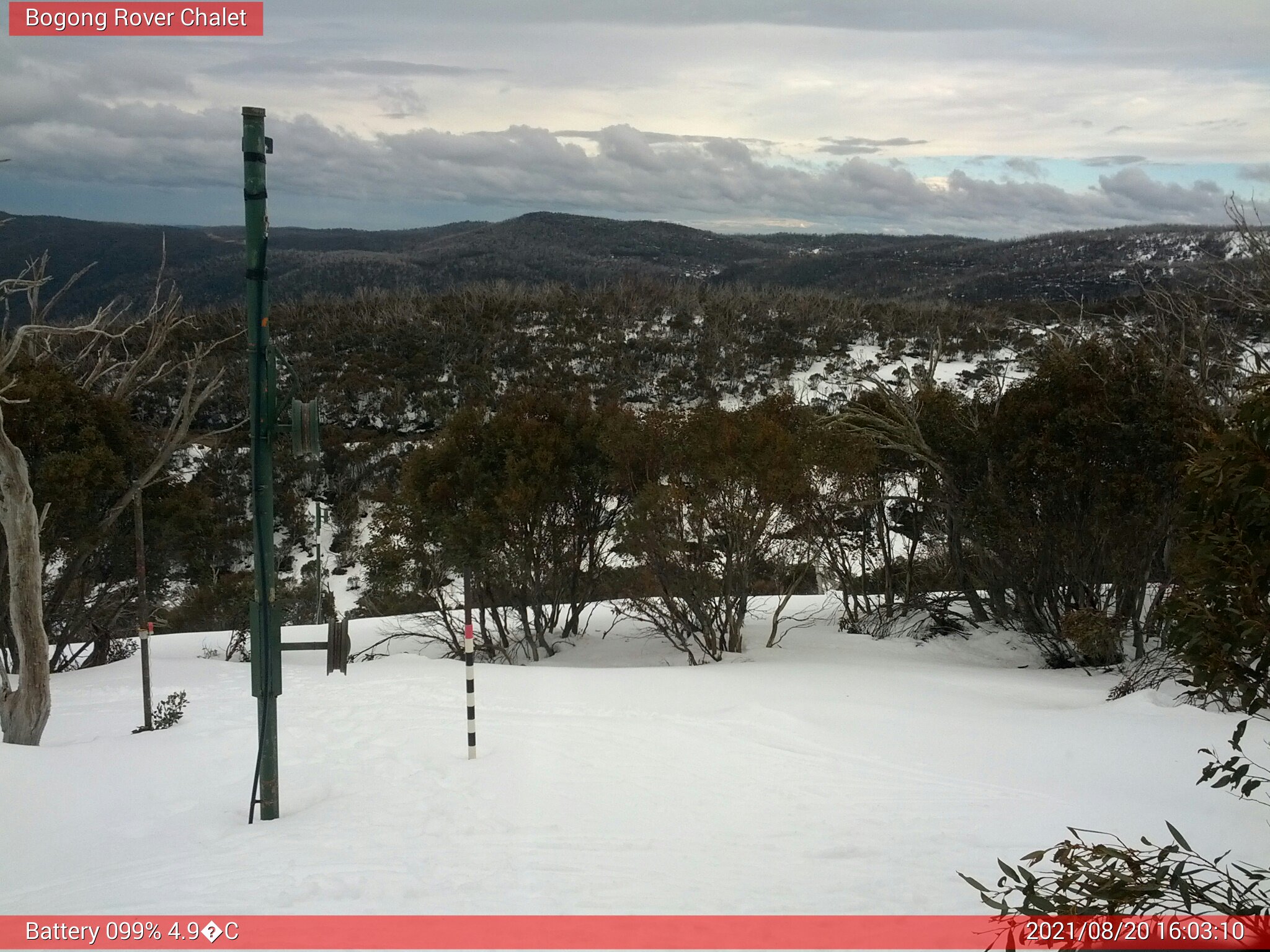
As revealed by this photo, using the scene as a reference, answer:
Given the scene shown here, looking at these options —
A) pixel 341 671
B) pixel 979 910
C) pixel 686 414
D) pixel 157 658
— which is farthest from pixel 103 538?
pixel 979 910

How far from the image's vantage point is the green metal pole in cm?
557

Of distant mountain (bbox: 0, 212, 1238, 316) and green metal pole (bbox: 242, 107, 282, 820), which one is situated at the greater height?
distant mountain (bbox: 0, 212, 1238, 316)

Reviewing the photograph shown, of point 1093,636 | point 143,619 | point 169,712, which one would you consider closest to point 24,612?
point 143,619

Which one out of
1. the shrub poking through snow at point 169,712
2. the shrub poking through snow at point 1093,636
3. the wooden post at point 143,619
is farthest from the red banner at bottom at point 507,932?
the shrub poking through snow at point 1093,636

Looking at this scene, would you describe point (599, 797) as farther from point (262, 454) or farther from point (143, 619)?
point (143, 619)

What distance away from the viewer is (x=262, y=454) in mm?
5840

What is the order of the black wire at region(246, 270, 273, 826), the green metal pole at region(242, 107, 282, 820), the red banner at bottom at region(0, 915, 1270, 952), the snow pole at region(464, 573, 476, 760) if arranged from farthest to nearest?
1. the snow pole at region(464, 573, 476, 760)
2. the black wire at region(246, 270, 273, 826)
3. the green metal pole at region(242, 107, 282, 820)
4. the red banner at bottom at region(0, 915, 1270, 952)

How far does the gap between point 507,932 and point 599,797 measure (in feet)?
7.60

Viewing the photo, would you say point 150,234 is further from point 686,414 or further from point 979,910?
point 979,910

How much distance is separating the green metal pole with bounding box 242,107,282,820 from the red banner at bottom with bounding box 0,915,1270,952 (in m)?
1.68

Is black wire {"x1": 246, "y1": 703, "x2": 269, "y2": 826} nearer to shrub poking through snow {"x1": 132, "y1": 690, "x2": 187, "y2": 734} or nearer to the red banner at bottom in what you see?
the red banner at bottom

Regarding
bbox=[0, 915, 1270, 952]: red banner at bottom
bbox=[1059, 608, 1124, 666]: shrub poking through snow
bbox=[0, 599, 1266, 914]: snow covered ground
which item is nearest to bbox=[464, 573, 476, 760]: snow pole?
bbox=[0, 599, 1266, 914]: snow covered ground

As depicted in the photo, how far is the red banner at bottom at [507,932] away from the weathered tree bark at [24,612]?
4647 mm

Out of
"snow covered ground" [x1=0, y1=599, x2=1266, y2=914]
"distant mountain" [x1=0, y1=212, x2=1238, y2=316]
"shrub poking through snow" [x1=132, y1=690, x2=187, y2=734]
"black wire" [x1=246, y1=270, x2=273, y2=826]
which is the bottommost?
"shrub poking through snow" [x1=132, y1=690, x2=187, y2=734]
